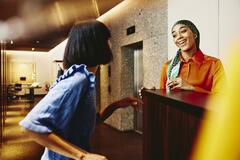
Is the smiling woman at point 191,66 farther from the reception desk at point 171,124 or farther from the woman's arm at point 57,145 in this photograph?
the woman's arm at point 57,145

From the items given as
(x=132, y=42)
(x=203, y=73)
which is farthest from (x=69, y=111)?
(x=132, y=42)

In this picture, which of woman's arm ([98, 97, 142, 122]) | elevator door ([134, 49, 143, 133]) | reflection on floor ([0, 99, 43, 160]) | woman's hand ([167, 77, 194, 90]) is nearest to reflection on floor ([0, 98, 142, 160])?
reflection on floor ([0, 99, 43, 160])

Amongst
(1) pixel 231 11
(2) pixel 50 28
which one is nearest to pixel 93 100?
(1) pixel 231 11

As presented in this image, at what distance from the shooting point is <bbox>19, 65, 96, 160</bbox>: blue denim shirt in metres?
0.94

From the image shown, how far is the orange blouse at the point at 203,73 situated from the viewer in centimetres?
215

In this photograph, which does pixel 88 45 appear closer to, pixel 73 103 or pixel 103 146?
pixel 73 103

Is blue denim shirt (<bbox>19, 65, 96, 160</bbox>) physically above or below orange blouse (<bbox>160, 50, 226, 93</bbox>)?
below

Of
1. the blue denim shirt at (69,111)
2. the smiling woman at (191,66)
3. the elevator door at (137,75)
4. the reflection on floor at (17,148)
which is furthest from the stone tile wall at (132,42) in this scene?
the blue denim shirt at (69,111)

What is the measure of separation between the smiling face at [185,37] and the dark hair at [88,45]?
135 cm

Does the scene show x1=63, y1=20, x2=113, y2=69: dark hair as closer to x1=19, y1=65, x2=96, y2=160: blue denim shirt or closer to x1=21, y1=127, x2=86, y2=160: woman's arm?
x1=19, y1=65, x2=96, y2=160: blue denim shirt

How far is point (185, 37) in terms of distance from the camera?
2318mm

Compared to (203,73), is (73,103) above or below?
below

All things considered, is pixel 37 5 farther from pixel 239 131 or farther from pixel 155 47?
pixel 239 131

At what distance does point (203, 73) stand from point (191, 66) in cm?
14
